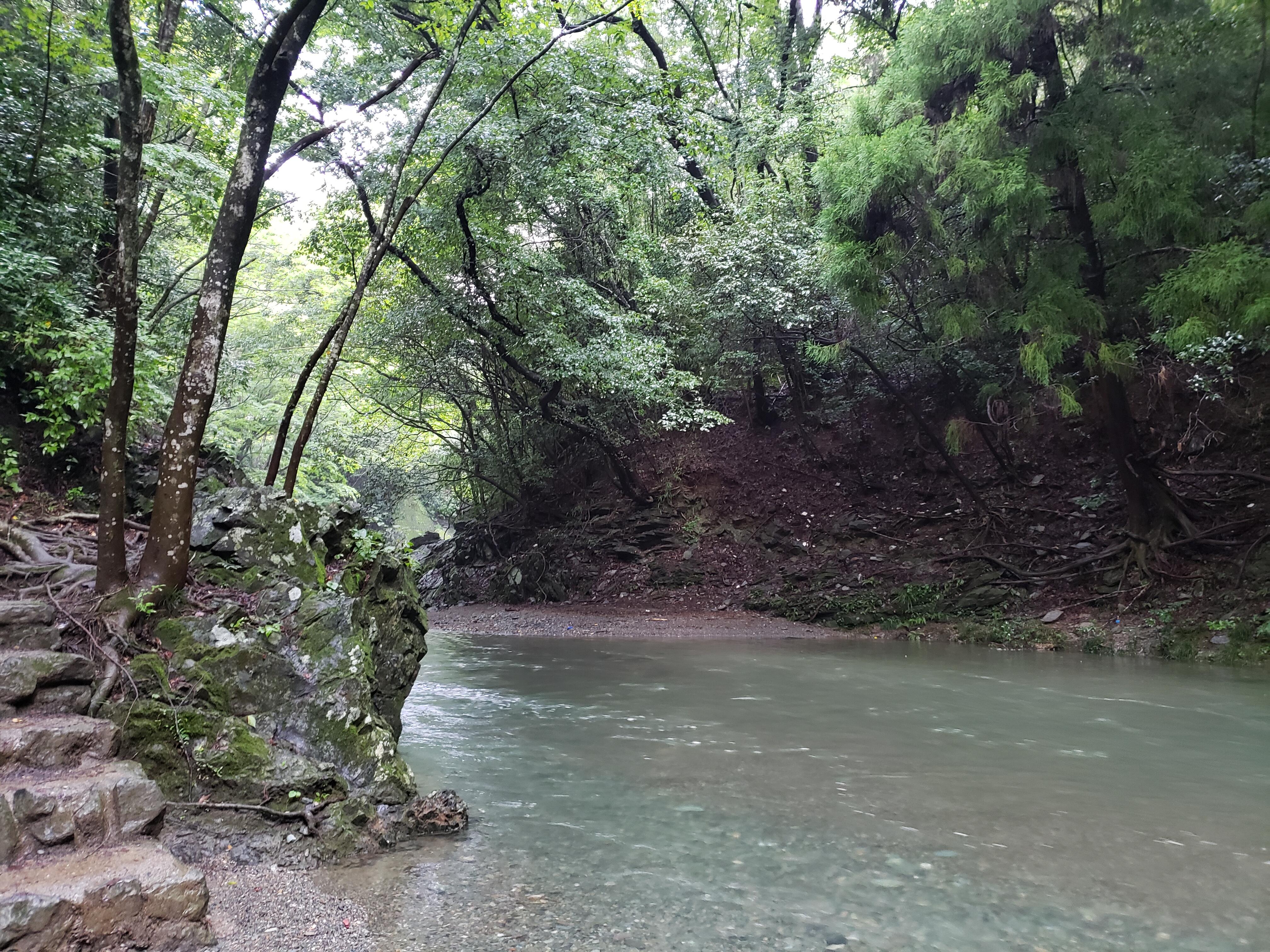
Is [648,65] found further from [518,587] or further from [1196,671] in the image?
[1196,671]

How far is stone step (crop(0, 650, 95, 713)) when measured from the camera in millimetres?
3584

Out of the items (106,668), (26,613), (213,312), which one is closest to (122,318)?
(213,312)

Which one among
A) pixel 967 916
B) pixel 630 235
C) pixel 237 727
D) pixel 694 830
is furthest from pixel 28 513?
pixel 630 235

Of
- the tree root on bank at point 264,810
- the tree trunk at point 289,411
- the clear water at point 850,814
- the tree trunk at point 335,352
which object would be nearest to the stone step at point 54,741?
the tree root on bank at point 264,810

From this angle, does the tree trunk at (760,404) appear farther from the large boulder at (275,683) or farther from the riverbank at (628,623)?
the large boulder at (275,683)

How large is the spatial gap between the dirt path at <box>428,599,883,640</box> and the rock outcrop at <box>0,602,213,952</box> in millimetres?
9310

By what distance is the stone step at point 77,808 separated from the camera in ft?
9.43

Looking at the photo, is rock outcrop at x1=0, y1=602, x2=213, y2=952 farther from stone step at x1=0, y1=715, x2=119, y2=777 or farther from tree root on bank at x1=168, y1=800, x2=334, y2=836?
tree root on bank at x1=168, y1=800, x2=334, y2=836

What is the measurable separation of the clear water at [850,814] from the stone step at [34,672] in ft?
6.48

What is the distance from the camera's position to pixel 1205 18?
806cm

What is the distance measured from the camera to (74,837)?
299 cm

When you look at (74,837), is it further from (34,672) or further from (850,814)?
(850,814)

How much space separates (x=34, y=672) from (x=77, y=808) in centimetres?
104

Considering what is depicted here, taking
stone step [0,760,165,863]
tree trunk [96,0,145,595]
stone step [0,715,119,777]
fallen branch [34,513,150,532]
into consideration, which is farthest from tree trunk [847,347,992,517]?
stone step [0,760,165,863]
